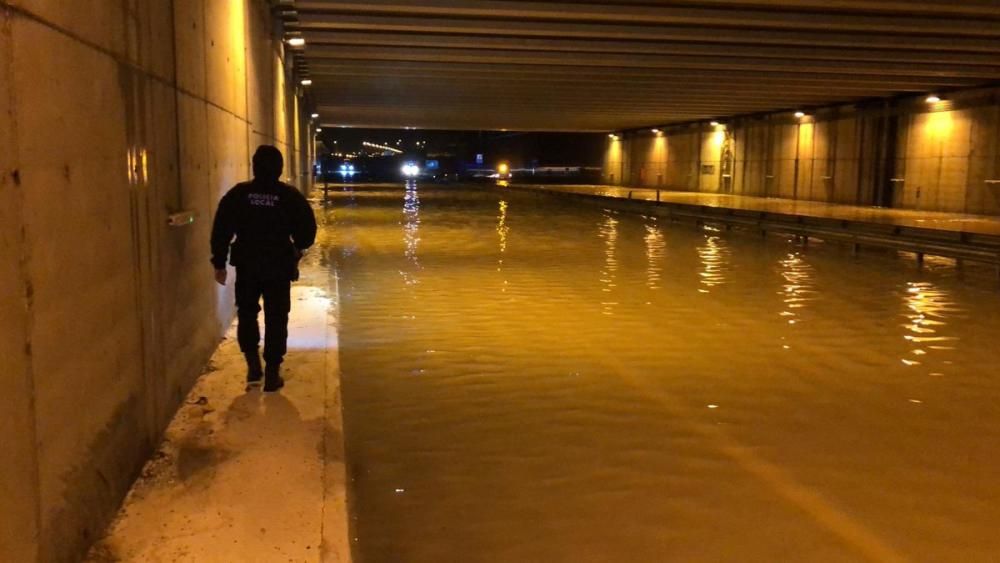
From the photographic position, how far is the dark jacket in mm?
6227

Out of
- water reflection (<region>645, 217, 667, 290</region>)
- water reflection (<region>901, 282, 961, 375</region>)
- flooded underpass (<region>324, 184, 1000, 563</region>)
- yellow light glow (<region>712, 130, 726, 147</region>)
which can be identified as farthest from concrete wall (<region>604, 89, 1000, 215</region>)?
water reflection (<region>901, 282, 961, 375</region>)

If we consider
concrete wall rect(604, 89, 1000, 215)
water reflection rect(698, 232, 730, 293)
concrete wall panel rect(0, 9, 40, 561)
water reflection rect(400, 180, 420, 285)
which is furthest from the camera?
concrete wall rect(604, 89, 1000, 215)

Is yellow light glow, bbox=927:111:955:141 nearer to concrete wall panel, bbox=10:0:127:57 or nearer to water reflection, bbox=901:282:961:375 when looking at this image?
water reflection, bbox=901:282:961:375

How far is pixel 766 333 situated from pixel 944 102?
24529 mm

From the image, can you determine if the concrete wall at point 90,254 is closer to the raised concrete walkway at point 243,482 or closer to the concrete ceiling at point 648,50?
the raised concrete walkway at point 243,482

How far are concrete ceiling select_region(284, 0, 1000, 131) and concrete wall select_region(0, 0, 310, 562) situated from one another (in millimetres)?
12565

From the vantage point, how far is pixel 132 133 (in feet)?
16.2

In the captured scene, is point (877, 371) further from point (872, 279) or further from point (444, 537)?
point (872, 279)

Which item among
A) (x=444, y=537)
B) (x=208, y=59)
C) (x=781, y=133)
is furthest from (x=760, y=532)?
(x=781, y=133)

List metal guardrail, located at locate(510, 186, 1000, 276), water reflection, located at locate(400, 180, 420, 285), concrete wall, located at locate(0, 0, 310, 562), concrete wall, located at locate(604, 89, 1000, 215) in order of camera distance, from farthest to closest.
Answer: concrete wall, located at locate(604, 89, 1000, 215), metal guardrail, located at locate(510, 186, 1000, 276), water reflection, located at locate(400, 180, 420, 285), concrete wall, located at locate(0, 0, 310, 562)

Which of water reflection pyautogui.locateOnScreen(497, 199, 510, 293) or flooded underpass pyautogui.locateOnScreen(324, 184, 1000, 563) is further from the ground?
water reflection pyautogui.locateOnScreen(497, 199, 510, 293)

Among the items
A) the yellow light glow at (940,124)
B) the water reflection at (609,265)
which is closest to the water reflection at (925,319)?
the water reflection at (609,265)

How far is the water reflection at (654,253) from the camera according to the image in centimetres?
1355

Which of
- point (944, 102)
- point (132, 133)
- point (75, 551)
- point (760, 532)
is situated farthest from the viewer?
point (944, 102)
